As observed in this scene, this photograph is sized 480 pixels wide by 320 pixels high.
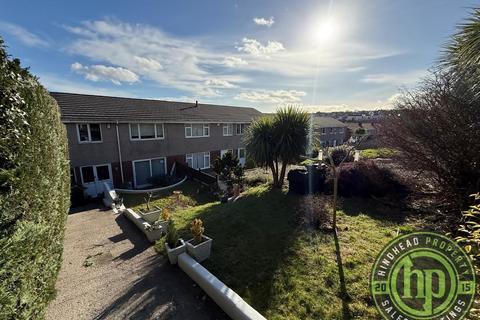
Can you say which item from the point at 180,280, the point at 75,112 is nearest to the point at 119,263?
the point at 180,280

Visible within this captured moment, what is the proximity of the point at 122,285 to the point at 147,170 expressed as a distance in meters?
11.4

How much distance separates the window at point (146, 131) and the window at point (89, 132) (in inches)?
74.0

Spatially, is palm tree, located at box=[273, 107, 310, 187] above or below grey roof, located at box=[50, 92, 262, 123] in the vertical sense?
below

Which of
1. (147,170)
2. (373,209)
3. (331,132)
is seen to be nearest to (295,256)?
(373,209)

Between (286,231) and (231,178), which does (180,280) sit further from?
(231,178)

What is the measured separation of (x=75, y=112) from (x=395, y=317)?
53.7ft

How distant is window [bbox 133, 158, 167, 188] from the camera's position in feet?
48.2

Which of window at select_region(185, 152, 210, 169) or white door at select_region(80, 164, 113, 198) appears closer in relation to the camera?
white door at select_region(80, 164, 113, 198)

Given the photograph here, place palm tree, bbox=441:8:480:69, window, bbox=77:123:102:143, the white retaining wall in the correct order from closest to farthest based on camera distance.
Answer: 1. the white retaining wall
2. palm tree, bbox=441:8:480:69
3. window, bbox=77:123:102:143

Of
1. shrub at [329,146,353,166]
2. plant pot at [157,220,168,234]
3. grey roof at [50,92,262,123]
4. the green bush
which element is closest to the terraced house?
grey roof at [50,92,262,123]

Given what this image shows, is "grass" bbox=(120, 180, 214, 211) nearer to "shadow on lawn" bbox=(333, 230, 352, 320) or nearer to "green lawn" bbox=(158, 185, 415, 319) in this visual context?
"green lawn" bbox=(158, 185, 415, 319)

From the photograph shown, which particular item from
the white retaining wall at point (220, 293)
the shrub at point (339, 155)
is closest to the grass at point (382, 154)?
the shrub at point (339, 155)

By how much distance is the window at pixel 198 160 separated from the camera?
693 inches

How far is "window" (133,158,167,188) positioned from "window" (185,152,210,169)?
2.23 m
